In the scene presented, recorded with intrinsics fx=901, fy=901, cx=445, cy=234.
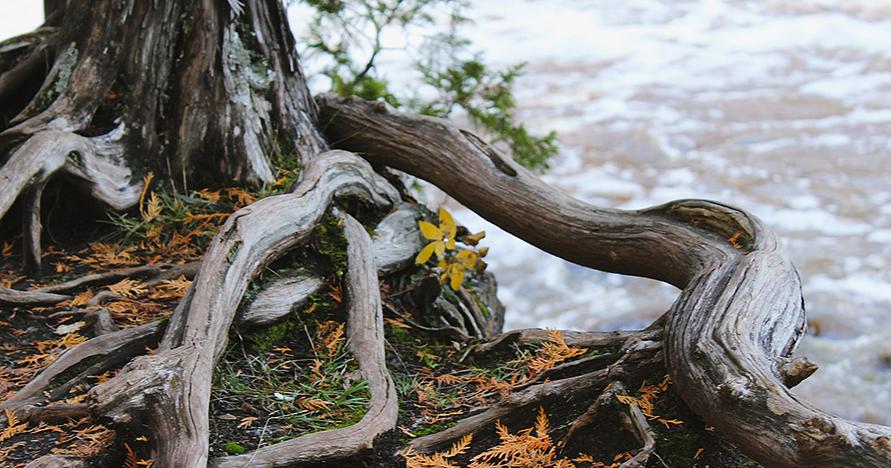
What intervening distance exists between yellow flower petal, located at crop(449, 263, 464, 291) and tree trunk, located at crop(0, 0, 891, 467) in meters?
0.28

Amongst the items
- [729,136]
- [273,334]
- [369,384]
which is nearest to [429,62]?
[273,334]

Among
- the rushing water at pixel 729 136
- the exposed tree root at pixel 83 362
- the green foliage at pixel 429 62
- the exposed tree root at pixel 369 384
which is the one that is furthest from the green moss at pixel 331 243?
the rushing water at pixel 729 136

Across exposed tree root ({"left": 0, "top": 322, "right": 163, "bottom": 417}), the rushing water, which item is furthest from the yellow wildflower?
the rushing water

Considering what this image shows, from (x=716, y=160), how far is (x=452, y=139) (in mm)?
6842

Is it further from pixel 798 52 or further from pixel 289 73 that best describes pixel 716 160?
pixel 289 73

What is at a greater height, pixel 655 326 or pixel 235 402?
pixel 655 326

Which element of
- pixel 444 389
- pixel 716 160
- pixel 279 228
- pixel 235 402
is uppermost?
pixel 716 160

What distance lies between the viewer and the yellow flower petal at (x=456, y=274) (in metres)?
4.04

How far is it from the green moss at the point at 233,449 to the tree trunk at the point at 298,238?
0.26 ft

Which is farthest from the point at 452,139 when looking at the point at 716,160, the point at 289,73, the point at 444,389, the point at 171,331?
the point at 716,160

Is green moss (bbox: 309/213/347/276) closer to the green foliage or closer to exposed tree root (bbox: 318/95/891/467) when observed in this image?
exposed tree root (bbox: 318/95/891/467)

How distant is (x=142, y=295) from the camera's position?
387cm

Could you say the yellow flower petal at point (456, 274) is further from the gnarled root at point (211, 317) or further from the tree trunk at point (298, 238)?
the gnarled root at point (211, 317)

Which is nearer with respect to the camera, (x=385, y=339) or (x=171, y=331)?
(x=171, y=331)
